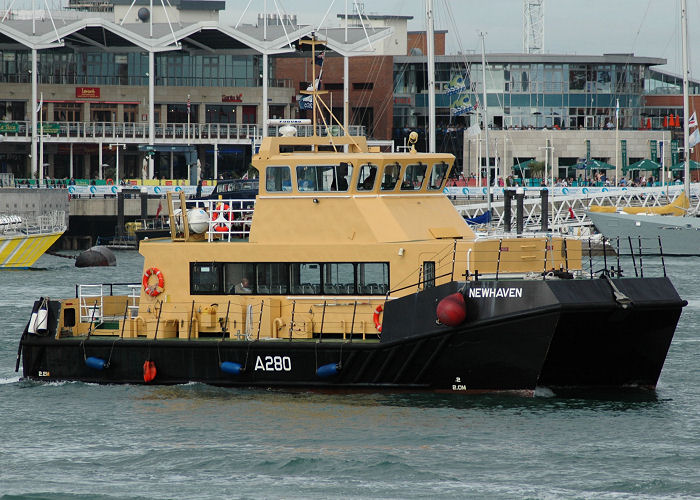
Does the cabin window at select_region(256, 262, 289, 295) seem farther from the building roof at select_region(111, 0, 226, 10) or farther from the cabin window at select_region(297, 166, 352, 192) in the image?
the building roof at select_region(111, 0, 226, 10)

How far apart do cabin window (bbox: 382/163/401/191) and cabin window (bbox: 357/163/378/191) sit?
0.19 meters

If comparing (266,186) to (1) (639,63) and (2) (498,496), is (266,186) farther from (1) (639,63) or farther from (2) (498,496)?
(1) (639,63)

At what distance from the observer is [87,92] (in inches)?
3433

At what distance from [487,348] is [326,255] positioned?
3.29 m

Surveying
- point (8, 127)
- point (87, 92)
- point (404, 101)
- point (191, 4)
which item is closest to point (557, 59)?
point (404, 101)

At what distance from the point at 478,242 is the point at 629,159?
76367mm

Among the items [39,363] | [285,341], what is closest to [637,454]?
[285,341]

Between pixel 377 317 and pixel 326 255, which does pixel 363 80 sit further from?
pixel 377 317

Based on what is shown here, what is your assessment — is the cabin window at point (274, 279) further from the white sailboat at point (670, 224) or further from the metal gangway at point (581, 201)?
the metal gangway at point (581, 201)

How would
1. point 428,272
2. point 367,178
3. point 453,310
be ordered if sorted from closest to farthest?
point 453,310 < point 428,272 < point 367,178

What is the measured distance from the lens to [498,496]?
15367mm

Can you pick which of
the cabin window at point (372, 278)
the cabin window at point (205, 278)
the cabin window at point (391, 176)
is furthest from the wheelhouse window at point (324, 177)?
the cabin window at point (205, 278)

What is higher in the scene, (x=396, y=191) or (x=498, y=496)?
(x=396, y=191)

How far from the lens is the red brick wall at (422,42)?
10900 cm
